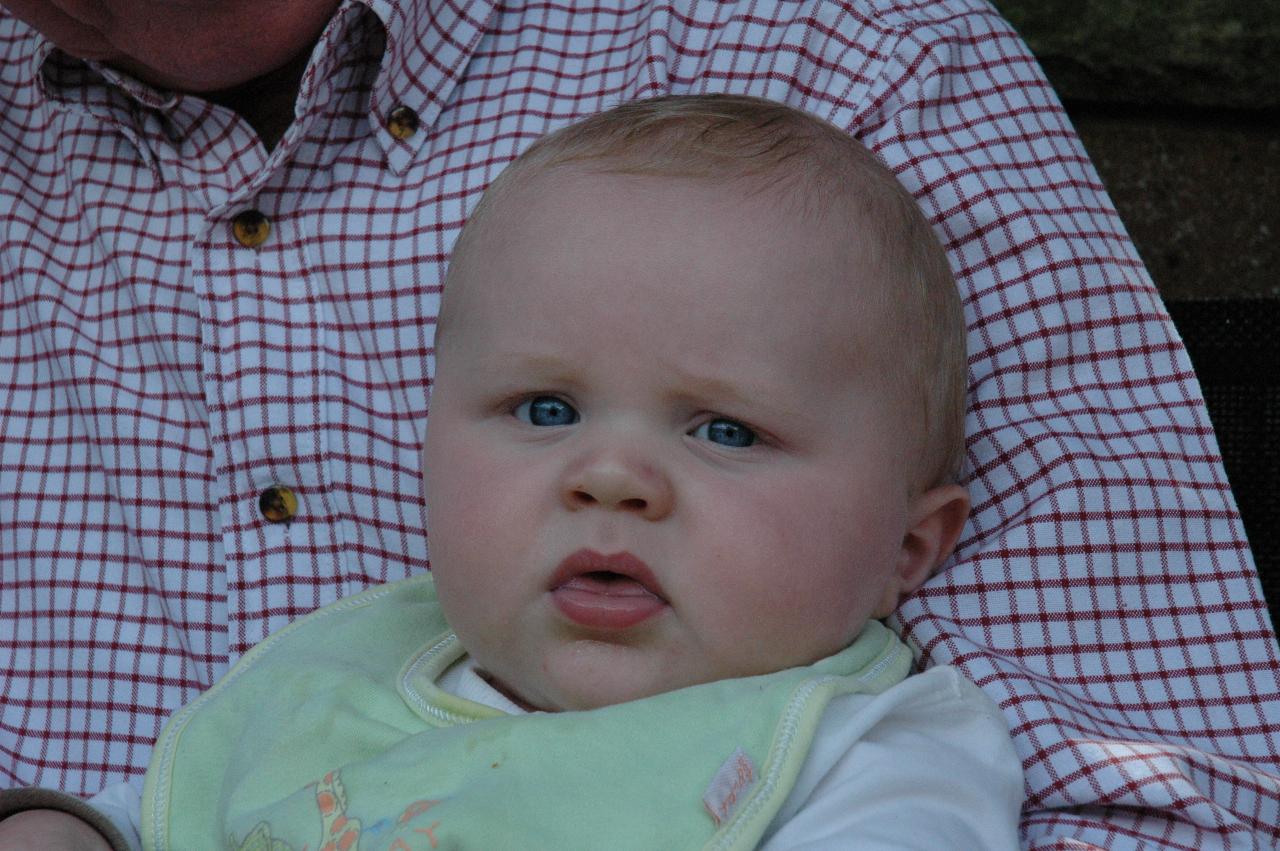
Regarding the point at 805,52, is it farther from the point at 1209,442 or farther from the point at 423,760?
the point at 423,760

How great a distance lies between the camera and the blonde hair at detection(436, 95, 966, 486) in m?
1.40

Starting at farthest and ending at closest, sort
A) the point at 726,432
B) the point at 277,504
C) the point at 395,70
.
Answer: the point at 395,70 → the point at 277,504 → the point at 726,432

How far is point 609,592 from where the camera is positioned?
1.26 metres

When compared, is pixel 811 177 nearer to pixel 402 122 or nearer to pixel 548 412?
pixel 548 412

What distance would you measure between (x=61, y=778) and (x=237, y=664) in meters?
0.28

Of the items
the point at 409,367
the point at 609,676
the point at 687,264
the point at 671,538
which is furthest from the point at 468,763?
the point at 409,367

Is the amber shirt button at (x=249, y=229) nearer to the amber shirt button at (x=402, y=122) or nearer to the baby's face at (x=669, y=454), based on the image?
the amber shirt button at (x=402, y=122)

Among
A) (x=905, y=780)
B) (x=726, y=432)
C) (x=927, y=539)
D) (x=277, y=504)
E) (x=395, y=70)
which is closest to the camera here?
(x=905, y=780)

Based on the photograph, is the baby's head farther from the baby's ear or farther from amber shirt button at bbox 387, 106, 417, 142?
amber shirt button at bbox 387, 106, 417, 142

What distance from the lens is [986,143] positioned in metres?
1.68

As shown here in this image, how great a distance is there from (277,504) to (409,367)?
216mm

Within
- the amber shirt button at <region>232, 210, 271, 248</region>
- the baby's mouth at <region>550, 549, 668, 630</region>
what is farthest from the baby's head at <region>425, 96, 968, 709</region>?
the amber shirt button at <region>232, 210, 271, 248</region>

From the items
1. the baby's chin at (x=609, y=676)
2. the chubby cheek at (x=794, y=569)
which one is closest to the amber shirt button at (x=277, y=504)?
the baby's chin at (x=609, y=676)

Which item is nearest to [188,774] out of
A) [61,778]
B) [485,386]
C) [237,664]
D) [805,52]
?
[237,664]
